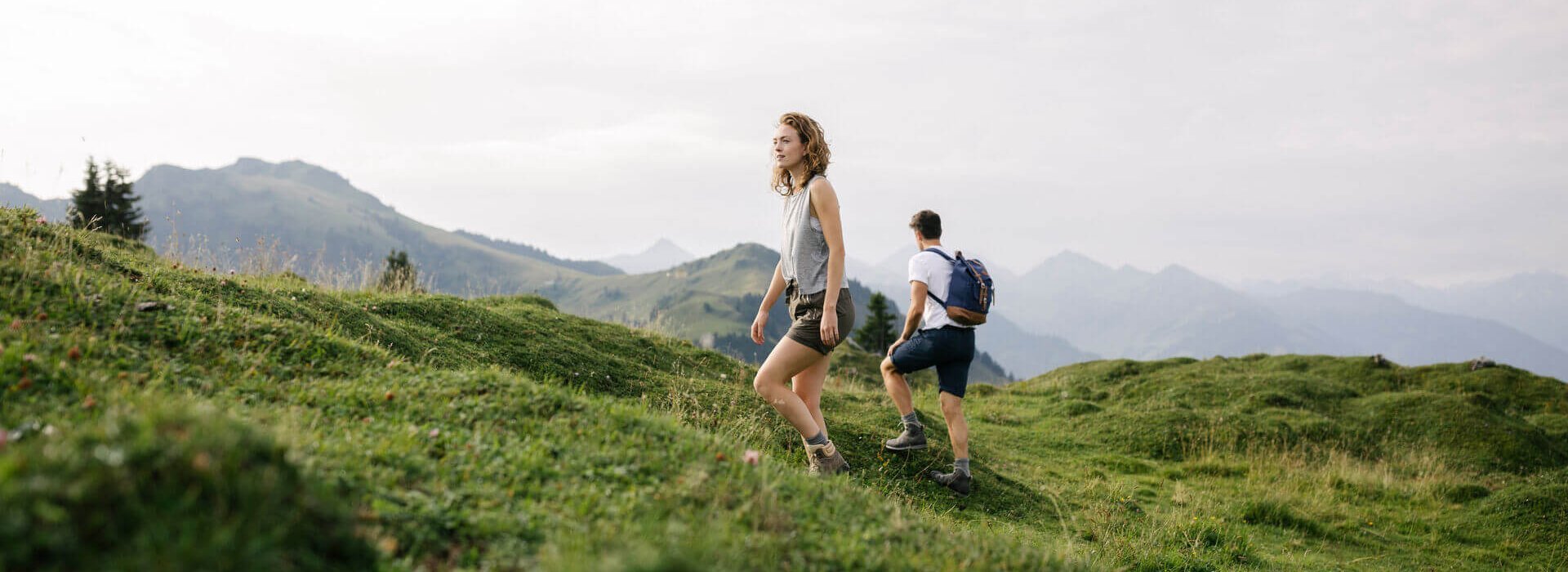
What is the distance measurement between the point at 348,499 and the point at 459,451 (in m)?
0.76

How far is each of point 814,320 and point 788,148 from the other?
1.50 m

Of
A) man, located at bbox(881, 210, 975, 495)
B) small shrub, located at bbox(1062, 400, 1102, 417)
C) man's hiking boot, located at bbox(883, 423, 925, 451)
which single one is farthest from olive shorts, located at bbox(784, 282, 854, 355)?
small shrub, located at bbox(1062, 400, 1102, 417)

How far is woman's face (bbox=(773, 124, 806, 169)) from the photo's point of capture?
246 inches

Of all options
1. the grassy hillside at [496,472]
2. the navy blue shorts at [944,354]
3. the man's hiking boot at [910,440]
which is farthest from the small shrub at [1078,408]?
the navy blue shorts at [944,354]

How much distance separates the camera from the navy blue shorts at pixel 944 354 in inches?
289

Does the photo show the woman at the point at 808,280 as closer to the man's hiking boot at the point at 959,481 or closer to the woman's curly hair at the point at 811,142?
the woman's curly hair at the point at 811,142

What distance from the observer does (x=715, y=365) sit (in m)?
12.8

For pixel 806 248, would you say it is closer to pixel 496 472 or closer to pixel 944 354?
pixel 944 354

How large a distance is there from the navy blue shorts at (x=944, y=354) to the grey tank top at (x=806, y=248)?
172 centimetres

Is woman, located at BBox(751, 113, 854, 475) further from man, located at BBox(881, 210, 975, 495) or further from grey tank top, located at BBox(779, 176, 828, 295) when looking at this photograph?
man, located at BBox(881, 210, 975, 495)

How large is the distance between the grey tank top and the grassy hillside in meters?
1.59

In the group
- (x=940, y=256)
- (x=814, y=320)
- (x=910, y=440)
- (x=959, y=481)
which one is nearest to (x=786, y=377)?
(x=814, y=320)

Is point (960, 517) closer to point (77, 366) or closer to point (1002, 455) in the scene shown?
point (1002, 455)

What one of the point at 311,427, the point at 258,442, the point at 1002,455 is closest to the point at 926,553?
the point at 258,442
